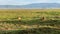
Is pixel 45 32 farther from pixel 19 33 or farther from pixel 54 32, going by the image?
pixel 19 33

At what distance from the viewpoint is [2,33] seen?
76.6 feet

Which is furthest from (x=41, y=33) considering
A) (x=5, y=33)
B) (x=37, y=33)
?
(x=5, y=33)

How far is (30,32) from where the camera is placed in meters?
23.6

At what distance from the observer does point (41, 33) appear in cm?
2352

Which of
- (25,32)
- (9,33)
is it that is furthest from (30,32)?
(9,33)

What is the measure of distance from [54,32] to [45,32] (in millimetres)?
915

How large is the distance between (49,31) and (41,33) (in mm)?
1313

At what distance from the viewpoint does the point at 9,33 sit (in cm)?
2350

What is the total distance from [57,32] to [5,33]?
5.27 metres

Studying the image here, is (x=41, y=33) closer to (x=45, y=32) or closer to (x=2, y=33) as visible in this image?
(x=45, y=32)

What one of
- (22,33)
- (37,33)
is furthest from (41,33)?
(22,33)

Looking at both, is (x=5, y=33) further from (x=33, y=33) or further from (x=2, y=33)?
(x=33, y=33)

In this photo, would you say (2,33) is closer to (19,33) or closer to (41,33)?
(19,33)

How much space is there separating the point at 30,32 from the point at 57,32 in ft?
9.15
